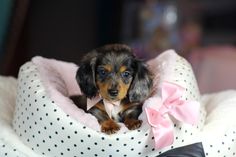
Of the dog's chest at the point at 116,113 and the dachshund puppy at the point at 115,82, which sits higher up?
the dachshund puppy at the point at 115,82

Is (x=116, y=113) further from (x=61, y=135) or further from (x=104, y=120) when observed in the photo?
(x=61, y=135)

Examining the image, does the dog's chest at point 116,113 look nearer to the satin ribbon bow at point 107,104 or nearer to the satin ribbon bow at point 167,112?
the satin ribbon bow at point 107,104

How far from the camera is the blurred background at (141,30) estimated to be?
103 inches

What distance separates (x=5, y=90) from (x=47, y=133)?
40cm

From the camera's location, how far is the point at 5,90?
1506 mm

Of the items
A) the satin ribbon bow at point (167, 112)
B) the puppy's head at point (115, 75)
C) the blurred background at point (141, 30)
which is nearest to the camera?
the satin ribbon bow at point (167, 112)

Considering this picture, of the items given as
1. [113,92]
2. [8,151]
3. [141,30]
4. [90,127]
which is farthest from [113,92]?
[141,30]

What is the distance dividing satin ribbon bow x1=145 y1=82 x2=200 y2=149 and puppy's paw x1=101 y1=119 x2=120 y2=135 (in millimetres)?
85

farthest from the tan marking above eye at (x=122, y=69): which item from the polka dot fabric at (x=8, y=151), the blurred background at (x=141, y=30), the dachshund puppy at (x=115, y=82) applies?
the blurred background at (x=141, y=30)

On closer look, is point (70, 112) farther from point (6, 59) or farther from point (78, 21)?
point (78, 21)

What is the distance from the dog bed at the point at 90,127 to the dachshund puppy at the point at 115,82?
0.18 feet

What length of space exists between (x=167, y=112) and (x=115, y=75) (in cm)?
17

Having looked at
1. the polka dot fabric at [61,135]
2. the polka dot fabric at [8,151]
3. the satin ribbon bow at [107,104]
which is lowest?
the polka dot fabric at [8,151]

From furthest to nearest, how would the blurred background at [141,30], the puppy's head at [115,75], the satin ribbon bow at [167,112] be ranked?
the blurred background at [141,30], the puppy's head at [115,75], the satin ribbon bow at [167,112]
